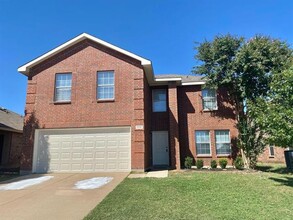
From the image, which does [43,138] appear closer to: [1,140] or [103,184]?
[103,184]

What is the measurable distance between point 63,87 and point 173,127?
7.21 metres

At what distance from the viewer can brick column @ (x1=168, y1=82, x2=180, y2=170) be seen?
14727mm

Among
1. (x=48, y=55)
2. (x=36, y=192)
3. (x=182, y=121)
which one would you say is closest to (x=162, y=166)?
(x=182, y=121)

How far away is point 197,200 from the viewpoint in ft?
22.7

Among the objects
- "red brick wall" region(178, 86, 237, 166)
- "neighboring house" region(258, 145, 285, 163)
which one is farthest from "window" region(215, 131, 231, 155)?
"neighboring house" region(258, 145, 285, 163)

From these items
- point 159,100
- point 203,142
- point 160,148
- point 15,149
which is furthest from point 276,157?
point 15,149

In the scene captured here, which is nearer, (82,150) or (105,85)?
(82,150)

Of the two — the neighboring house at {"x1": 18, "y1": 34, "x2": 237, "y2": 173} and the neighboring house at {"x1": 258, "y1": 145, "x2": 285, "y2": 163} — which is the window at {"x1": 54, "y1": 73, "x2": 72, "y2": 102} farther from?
the neighboring house at {"x1": 258, "y1": 145, "x2": 285, "y2": 163}

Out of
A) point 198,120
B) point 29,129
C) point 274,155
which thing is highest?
point 198,120

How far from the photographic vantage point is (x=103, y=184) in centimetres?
962

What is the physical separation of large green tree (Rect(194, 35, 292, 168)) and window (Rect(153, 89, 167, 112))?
327 centimetres

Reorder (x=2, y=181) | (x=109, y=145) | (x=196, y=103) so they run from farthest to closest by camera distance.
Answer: (x=196, y=103) → (x=109, y=145) → (x=2, y=181)

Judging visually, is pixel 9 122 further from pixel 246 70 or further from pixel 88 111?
pixel 246 70

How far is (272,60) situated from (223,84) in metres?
2.97
